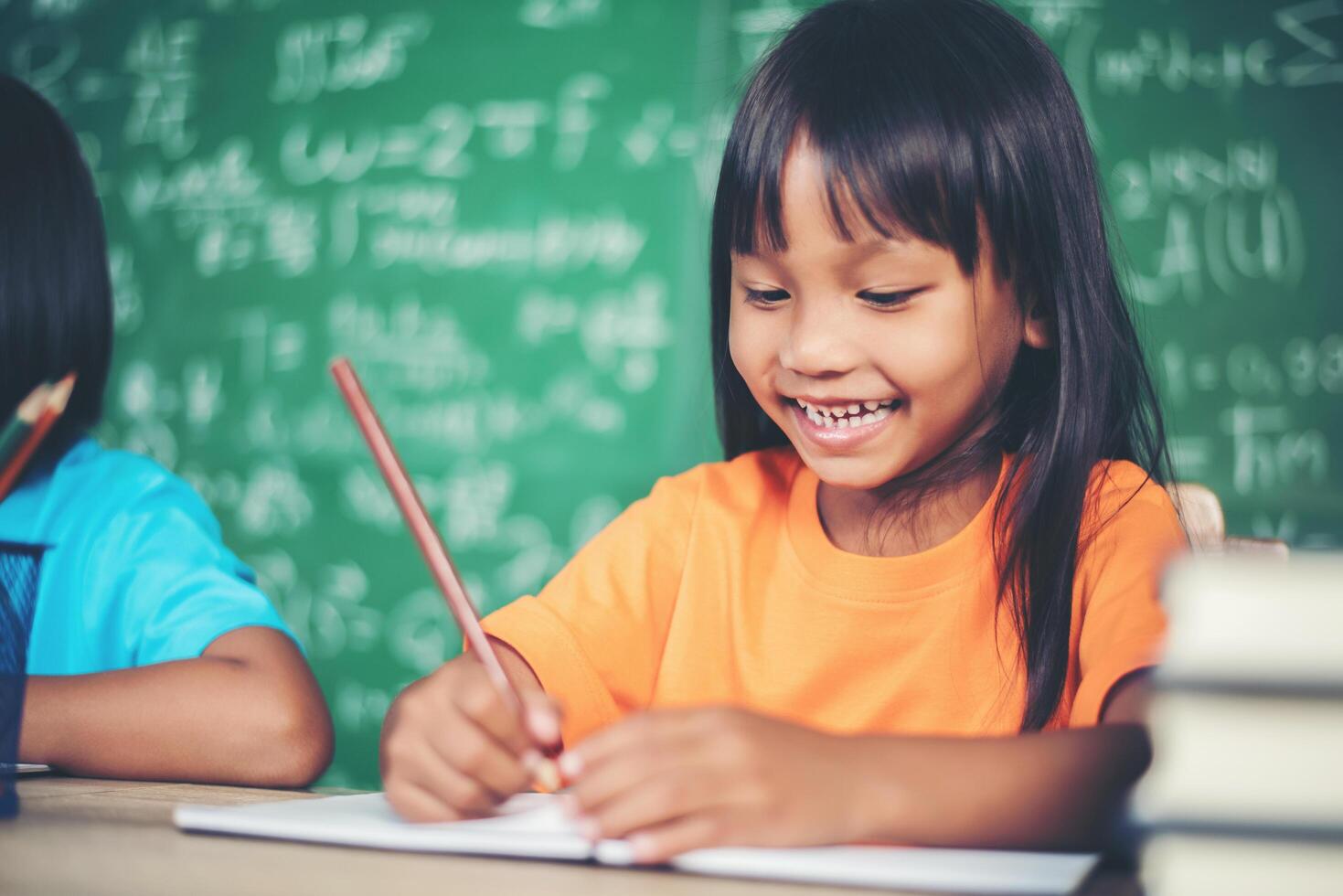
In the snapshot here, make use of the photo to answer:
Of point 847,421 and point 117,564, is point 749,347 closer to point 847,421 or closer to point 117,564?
point 847,421

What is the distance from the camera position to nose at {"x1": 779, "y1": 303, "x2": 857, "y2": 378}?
0.79 m

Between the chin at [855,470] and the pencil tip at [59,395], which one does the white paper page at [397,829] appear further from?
the chin at [855,470]

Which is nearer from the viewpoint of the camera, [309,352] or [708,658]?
[708,658]

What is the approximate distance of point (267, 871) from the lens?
42 centimetres

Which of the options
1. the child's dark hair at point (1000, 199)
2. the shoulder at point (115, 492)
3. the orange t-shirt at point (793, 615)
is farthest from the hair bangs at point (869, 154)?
the shoulder at point (115, 492)

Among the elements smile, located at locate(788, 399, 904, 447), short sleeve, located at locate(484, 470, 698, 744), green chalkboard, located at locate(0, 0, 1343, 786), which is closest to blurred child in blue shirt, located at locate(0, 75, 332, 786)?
short sleeve, located at locate(484, 470, 698, 744)

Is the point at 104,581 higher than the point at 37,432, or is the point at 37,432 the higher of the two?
the point at 37,432

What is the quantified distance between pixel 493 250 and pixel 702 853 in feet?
6.53

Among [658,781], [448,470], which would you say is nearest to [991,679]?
[658,781]

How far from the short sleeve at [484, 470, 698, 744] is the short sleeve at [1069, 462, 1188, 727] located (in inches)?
13.0

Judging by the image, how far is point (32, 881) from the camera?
1.32ft

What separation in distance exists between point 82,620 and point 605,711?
20.0 inches

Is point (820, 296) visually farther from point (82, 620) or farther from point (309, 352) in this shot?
point (309, 352)

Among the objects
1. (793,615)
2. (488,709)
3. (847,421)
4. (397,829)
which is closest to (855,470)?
(847,421)
